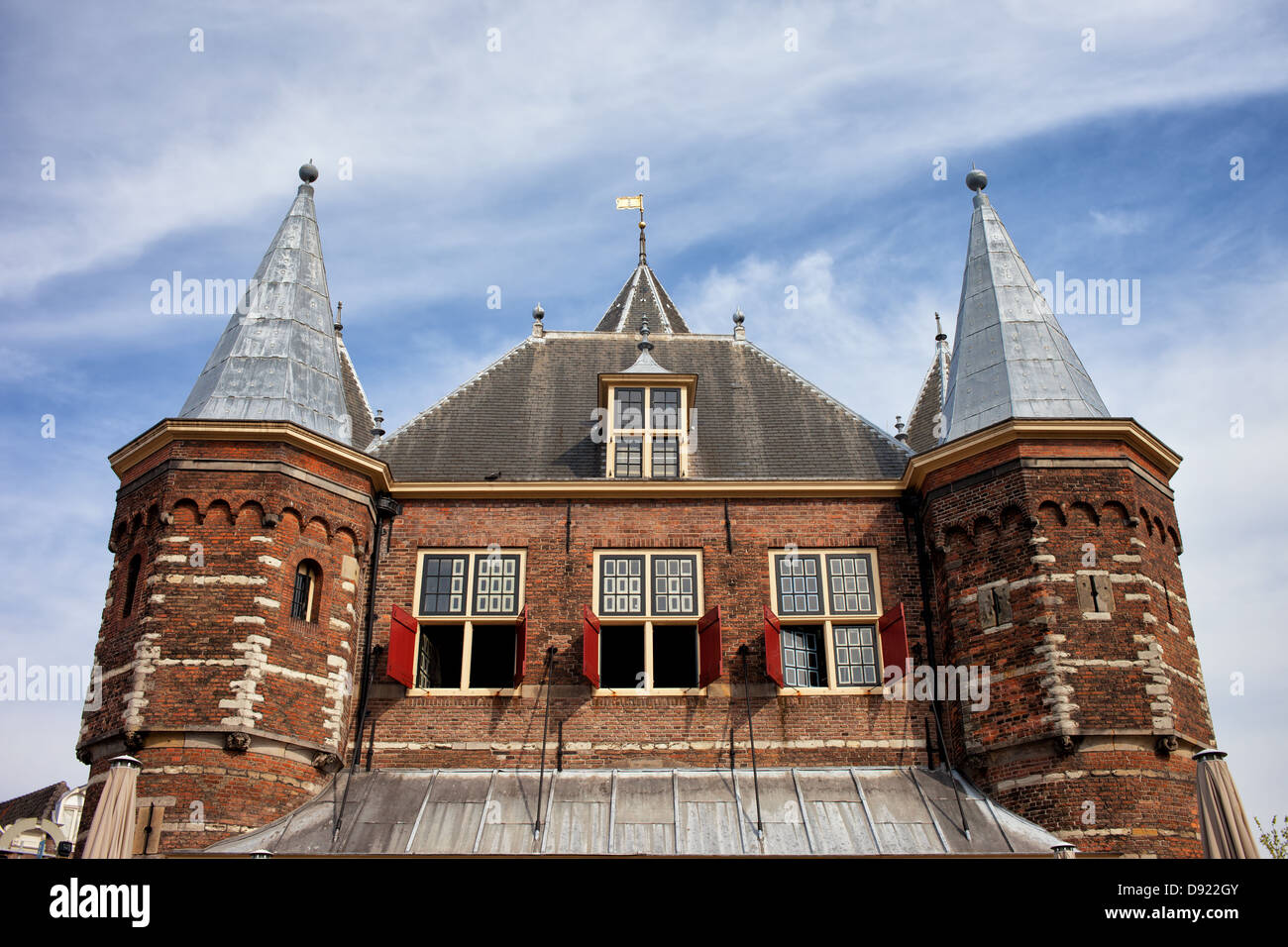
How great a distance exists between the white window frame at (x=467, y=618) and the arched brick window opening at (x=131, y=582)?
3.85m

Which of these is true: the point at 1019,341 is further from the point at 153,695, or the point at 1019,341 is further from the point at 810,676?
the point at 153,695

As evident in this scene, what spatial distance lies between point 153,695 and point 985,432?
11819 millimetres

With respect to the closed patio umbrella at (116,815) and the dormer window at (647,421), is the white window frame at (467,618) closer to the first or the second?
the dormer window at (647,421)

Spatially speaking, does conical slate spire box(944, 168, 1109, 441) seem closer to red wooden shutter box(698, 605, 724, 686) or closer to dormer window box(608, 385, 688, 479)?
dormer window box(608, 385, 688, 479)

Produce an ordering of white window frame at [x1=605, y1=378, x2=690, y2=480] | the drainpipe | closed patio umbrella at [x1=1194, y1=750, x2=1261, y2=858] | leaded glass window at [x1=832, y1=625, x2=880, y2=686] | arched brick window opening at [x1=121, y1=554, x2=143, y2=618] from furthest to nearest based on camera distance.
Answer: white window frame at [x1=605, y1=378, x2=690, y2=480], leaded glass window at [x1=832, y1=625, x2=880, y2=686], arched brick window opening at [x1=121, y1=554, x2=143, y2=618], the drainpipe, closed patio umbrella at [x1=1194, y1=750, x2=1261, y2=858]

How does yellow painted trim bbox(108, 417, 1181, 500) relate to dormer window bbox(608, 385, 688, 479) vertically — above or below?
below

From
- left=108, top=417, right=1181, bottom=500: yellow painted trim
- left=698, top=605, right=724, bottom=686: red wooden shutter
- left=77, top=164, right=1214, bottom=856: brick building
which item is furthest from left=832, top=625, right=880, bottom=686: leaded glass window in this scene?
left=108, top=417, right=1181, bottom=500: yellow painted trim

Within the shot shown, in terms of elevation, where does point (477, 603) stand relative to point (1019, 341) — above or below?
below

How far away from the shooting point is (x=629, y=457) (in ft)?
61.9

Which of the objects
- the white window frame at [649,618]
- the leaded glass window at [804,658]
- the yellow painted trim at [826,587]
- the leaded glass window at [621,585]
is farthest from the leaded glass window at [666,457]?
the leaded glass window at [804,658]

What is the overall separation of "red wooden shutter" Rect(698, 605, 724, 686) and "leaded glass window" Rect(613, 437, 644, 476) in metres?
2.86

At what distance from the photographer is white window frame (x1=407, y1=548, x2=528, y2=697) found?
54.6 ft
